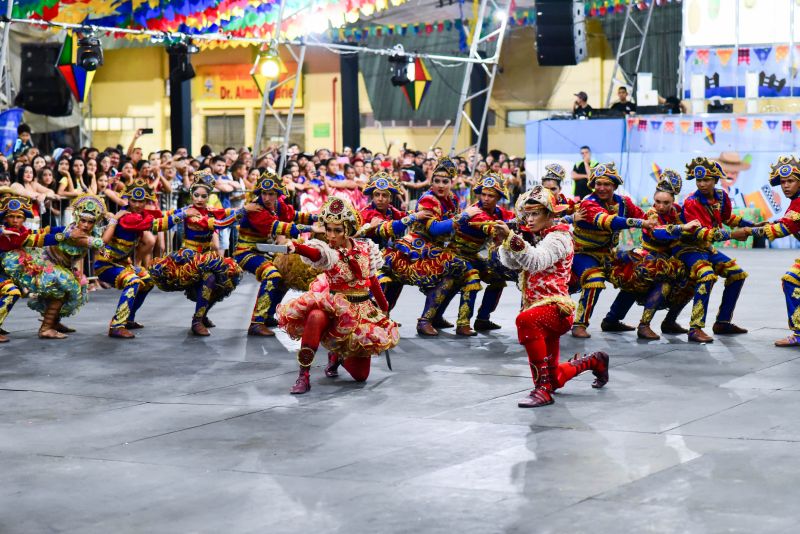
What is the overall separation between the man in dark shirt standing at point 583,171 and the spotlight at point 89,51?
810cm

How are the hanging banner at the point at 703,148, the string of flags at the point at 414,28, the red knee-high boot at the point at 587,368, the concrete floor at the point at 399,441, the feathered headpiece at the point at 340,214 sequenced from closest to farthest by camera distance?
1. the concrete floor at the point at 399,441
2. the red knee-high boot at the point at 587,368
3. the feathered headpiece at the point at 340,214
4. the hanging banner at the point at 703,148
5. the string of flags at the point at 414,28

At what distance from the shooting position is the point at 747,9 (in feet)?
67.4

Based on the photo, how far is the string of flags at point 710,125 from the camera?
781 inches

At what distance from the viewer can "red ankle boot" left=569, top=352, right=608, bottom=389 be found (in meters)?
7.89

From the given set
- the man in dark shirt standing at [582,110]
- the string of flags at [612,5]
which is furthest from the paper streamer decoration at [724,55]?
the string of flags at [612,5]

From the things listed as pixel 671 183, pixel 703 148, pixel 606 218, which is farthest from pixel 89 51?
pixel 703 148

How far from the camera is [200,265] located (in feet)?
35.4

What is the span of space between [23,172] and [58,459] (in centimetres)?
783

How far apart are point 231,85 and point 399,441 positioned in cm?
2768

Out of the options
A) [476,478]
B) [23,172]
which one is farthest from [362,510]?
[23,172]

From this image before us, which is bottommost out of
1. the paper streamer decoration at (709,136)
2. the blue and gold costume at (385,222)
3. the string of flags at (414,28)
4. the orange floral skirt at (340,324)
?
the orange floral skirt at (340,324)

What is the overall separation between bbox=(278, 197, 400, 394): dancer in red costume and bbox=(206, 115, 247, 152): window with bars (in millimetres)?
25336

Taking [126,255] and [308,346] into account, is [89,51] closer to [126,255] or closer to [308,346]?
[126,255]

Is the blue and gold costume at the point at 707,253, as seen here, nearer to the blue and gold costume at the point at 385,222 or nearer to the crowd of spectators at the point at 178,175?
the blue and gold costume at the point at 385,222
